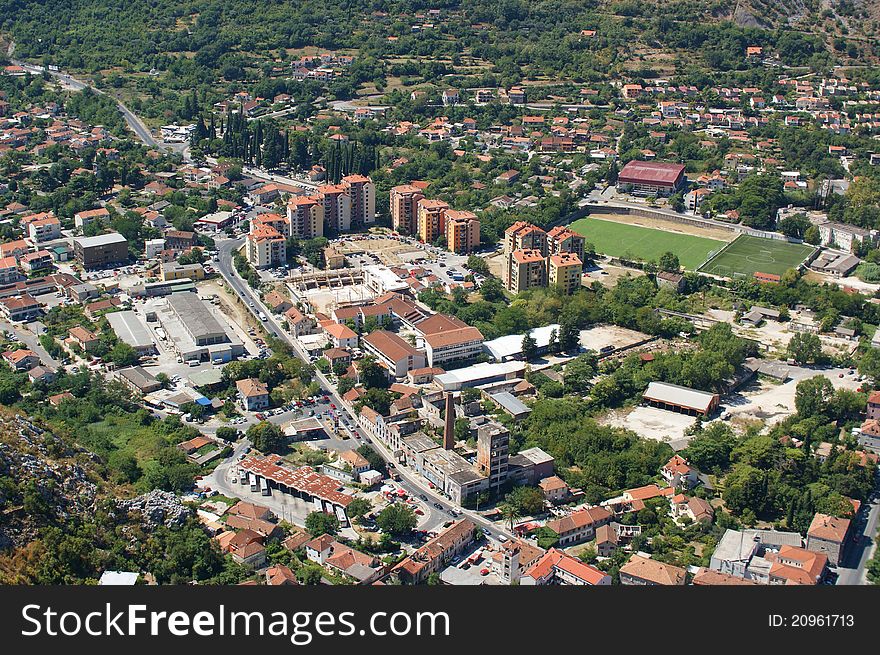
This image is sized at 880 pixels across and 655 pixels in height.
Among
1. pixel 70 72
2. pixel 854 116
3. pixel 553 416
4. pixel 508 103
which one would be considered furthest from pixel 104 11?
pixel 553 416

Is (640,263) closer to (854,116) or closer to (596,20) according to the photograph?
(854,116)

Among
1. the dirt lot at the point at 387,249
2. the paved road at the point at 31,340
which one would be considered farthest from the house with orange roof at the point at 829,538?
the paved road at the point at 31,340

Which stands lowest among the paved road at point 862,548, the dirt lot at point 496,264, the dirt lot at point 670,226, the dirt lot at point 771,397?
the dirt lot at point 771,397

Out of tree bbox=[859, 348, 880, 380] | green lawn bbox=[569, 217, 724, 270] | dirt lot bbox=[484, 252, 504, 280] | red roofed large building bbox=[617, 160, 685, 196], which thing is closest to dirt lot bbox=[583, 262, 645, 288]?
green lawn bbox=[569, 217, 724, 270]

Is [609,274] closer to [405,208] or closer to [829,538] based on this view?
[405,208]

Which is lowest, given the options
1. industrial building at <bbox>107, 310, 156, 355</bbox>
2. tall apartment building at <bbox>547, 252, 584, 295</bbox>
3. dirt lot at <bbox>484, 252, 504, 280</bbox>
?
dirt lot at <bbox>484, 252, 504, 280</bbox>

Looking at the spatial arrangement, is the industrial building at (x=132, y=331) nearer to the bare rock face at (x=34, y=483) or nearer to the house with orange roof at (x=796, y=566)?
the bare rock face at (x=34, y=483)

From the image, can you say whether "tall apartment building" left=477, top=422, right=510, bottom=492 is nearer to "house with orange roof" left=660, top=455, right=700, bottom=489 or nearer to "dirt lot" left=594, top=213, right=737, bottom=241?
"house with orange roof" left=660, top=455, right=700, bottom=489

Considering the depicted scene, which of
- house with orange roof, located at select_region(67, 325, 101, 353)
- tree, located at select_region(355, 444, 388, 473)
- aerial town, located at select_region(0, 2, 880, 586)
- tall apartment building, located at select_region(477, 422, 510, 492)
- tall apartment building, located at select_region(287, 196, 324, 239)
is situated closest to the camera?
aerial town, located at select_region(0, 2, 880, 586)
